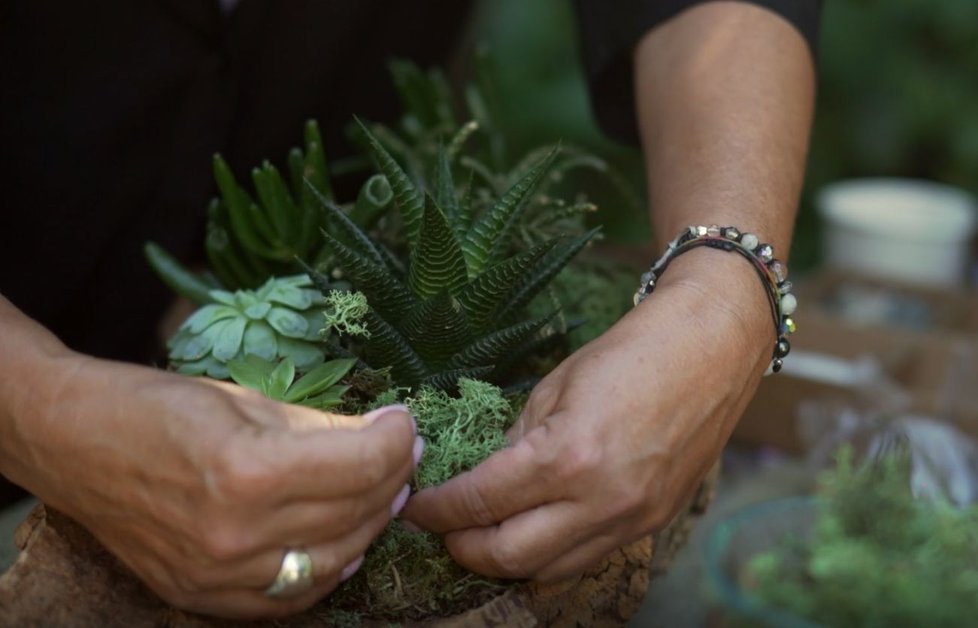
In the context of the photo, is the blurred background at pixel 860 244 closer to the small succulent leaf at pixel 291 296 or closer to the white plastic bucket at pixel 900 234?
the white plastic bucket at pixel 900 234

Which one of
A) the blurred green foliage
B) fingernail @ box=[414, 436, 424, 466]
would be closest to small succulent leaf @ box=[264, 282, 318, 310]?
fingernail @ box=[414, 436, 424, 466]

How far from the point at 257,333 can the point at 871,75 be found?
3000mm

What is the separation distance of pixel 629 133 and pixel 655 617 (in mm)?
638

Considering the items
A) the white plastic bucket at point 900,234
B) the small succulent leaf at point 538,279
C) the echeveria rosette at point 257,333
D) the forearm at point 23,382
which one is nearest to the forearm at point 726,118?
the small succulent leaf at point 538,279

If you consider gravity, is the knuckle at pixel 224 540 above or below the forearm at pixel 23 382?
→ below

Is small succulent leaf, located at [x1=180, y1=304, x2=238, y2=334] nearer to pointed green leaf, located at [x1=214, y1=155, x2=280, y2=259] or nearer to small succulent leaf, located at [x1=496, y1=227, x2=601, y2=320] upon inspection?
pointed green leaf, located at [x1=214, y1=155, x2=280, y2=259]

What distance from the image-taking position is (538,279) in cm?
92

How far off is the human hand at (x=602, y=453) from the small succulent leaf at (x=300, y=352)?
174mm

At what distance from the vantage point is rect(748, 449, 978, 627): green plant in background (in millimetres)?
583

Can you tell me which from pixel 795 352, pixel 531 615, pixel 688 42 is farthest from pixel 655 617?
pixel 795 352

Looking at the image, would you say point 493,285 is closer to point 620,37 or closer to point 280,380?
point 280,380

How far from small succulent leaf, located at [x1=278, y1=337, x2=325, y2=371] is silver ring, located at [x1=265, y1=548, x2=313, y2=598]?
24 cm

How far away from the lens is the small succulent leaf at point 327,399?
0.84 metres

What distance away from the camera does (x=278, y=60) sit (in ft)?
4.98
